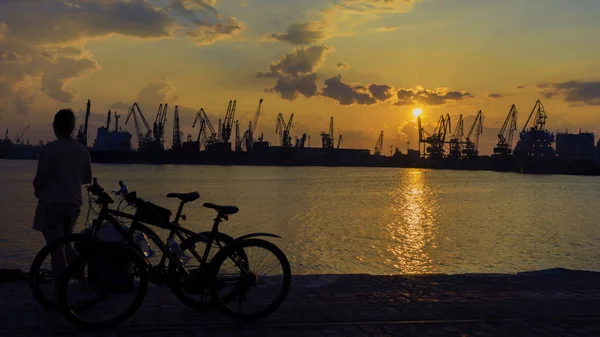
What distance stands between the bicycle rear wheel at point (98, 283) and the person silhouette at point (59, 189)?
205mm

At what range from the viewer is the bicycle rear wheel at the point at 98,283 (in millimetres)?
4973

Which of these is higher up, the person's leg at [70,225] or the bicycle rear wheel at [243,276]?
the person's leg at [70,225]

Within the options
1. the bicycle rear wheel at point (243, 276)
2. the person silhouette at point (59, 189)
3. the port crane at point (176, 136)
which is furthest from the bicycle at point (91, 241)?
the port crane at point (176, 136)

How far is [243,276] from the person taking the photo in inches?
211

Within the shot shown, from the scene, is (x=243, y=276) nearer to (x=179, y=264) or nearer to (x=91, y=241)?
(x=179, y=264)

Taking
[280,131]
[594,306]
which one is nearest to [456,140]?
[280,131]

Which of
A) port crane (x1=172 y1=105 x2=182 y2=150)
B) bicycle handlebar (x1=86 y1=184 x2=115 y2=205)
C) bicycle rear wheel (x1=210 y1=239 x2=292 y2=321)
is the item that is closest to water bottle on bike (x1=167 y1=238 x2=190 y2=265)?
bicycle rear wheel (x1=210 y1=239 x2=292 y2=321)

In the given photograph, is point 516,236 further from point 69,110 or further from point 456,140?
point 456,140

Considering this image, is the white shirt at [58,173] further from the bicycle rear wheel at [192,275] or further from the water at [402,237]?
the water at [402,237]

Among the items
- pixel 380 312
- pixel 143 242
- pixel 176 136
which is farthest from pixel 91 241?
pixel 176 136

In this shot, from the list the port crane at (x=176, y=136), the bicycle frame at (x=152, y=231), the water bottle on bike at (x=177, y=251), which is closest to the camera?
the bicycle frame at (x=152, y=231)

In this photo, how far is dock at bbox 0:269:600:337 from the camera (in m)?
5.07

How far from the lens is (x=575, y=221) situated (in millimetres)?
32281

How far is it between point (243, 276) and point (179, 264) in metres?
0.60
